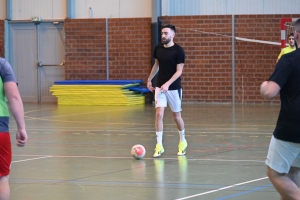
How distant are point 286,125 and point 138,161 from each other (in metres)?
4.87

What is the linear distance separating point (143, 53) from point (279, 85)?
20.4 meters

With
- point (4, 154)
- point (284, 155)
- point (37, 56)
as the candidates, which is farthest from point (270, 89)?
point (37, 56)

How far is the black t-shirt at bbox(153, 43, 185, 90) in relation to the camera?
1057 cm

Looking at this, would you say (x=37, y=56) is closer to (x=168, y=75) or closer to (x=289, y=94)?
(x=168, y=75)

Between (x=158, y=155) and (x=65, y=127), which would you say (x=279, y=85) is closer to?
(x=158, y=155)

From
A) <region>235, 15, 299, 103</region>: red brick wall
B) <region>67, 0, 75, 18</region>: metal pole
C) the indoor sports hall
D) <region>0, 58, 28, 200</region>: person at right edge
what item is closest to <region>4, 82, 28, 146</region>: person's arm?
<region>0, 58, 28, 200</region>: person at right edge

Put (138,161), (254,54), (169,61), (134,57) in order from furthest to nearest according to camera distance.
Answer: (134,57) < (254,54) < (169,61) < (138,161)

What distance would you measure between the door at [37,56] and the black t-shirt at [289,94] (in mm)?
21788

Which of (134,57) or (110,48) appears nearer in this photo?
(134,57)

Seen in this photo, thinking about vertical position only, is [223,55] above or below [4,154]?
above

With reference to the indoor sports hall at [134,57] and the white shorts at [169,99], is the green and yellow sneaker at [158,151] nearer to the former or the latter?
the white shorts at [169,99]

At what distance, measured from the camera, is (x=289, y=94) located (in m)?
5.30

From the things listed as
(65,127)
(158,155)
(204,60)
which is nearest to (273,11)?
(204,60)

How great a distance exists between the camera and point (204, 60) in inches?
971
